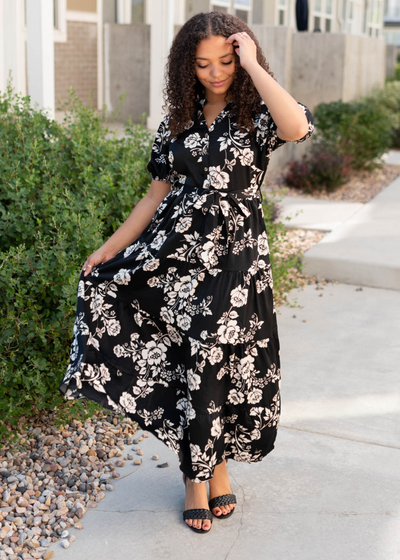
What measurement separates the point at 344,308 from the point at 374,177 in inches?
226

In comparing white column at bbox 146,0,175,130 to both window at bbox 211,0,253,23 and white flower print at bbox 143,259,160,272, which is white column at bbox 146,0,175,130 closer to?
window at bbox 211,0,253,23

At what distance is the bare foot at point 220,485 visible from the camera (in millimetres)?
2623

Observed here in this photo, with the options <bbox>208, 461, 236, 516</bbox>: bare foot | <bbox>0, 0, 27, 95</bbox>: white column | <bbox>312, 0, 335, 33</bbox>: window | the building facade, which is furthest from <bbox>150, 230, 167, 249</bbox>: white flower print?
<bbox>312, 0, 335, 33</bbox>: window

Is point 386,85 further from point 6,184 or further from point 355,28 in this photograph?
point 6,184

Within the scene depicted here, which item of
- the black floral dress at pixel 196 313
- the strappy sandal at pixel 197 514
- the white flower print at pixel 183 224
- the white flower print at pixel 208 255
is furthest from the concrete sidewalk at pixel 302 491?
the white flower print at pixel 183 224

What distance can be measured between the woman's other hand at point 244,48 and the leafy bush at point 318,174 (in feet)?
22.2

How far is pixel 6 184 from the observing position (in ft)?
11.6

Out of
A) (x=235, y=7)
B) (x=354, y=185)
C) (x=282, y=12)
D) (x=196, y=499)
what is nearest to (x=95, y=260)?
(x=196, y=499)

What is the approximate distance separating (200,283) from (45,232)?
144 centimetres

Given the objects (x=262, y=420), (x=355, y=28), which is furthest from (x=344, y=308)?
(x=355, y=28)

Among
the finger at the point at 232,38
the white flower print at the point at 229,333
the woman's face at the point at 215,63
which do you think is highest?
the finger at the point at 232,38

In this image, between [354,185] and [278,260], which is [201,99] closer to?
[278,260]

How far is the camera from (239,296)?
2350 mm

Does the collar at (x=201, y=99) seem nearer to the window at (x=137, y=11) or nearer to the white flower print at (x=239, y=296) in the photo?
the white flower print at (x=239, y=296)
